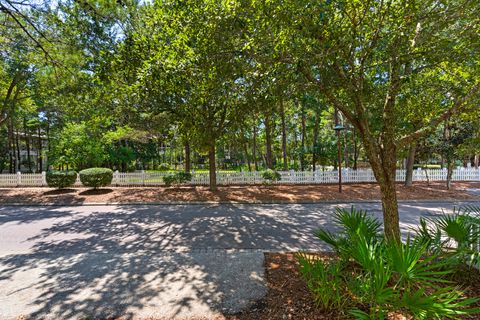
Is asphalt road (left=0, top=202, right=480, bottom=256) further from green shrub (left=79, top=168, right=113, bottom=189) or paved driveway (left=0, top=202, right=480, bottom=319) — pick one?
green shrub (left=79, top=168, right=113, bottom=189)

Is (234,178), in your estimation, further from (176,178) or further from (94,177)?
(94,177)

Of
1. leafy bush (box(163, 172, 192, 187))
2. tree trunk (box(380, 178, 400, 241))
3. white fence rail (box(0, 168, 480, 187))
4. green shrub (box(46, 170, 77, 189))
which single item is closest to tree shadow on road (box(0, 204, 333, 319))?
tree trunk (box(380, 178, 400, 241))

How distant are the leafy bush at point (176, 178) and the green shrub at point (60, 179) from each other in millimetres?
4582

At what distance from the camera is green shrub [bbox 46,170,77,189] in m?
11.7

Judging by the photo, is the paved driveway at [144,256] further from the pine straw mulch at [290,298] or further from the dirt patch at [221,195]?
the dirt patch at [221,195]

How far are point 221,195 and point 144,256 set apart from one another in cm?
606

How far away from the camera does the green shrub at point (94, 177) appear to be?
1118 centimetres

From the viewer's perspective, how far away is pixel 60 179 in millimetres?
11703

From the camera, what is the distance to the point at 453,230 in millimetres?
3229

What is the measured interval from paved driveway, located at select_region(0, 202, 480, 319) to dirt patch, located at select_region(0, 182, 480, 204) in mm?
1441

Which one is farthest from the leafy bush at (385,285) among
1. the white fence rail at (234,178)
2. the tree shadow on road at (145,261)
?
the white fence rail at (234,178)

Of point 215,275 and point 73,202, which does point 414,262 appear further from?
point 73,202

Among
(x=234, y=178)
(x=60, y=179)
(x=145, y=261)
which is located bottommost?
(x=145, y=261)

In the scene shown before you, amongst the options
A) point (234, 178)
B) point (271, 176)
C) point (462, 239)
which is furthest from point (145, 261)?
point (234, 178)
